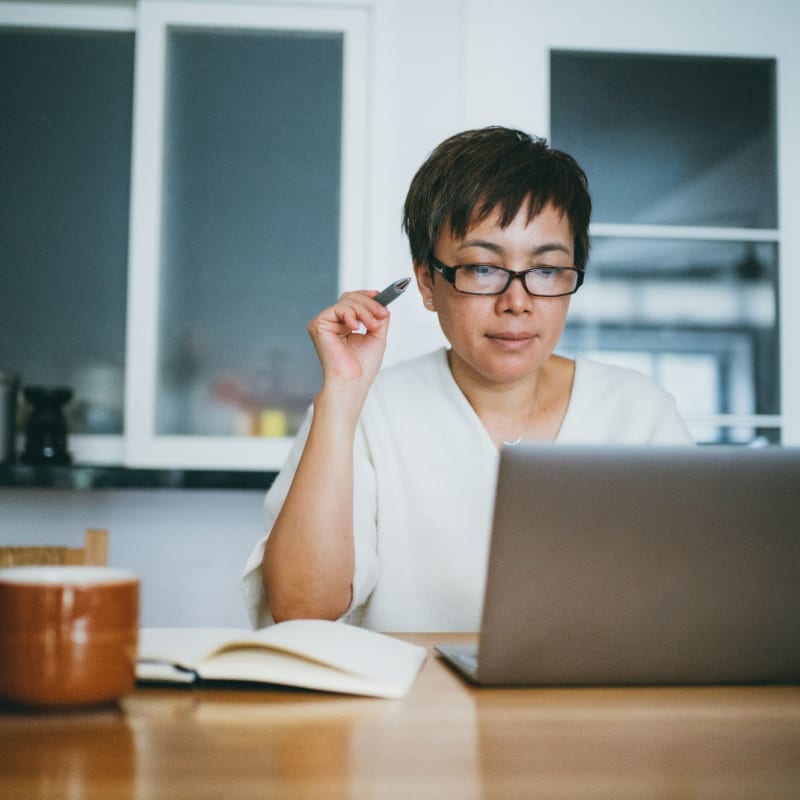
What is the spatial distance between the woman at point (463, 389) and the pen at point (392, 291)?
0.01m

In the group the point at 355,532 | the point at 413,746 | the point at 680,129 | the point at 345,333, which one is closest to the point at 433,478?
the point at 355,532

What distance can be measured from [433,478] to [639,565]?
0.77 m

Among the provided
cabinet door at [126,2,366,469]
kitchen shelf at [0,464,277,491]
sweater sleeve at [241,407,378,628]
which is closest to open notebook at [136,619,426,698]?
sweater sleeve at [241,407,378,628]

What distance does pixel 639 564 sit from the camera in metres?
0.66

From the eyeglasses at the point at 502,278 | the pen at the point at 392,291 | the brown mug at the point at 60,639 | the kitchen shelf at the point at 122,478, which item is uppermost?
the eyeglasses at the point at 502,278

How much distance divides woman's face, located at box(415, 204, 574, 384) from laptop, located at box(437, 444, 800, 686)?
704 millimetres

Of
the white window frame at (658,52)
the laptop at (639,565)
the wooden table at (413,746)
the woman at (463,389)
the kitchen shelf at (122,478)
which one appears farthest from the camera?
the white window frame at (658,52)

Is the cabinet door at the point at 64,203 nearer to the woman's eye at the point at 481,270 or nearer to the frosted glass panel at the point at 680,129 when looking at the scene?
the frosted glass panel at the point at 680,129

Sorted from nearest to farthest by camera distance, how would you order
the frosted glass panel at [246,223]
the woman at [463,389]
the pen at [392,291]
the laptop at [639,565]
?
the laptop at [639,565], the pen at [392,291], the woman at [463,389], the frosted glass panel at [246,223]

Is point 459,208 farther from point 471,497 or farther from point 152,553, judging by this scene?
point 152,553

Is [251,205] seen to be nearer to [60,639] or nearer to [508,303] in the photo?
[508,303]

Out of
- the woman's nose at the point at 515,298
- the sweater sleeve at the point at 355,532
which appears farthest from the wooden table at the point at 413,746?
the woman's nose at the point at 515,298

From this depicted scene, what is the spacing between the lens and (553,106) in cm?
240

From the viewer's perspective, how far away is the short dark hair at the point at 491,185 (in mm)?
1337
